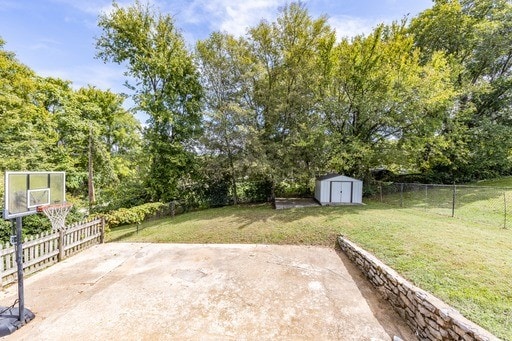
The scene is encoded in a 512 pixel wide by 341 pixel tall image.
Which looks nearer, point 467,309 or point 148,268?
point 467,309

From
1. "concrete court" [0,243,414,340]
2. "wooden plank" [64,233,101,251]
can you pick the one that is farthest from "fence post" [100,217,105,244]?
"concrete court" [0,243,414,340]

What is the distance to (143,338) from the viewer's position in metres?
3.30

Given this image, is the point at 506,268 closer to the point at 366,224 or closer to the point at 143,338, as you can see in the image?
the point at 366,224

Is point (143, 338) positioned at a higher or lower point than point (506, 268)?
lower

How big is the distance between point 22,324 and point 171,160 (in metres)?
11.0

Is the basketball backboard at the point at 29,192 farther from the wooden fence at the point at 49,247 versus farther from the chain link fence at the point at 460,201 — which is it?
the chain link fence at the point at 460,201

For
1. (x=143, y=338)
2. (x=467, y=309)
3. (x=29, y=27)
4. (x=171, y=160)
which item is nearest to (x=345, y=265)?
(x=467, y=309)

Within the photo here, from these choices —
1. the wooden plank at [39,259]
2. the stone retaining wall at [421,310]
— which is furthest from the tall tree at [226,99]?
the stone retaining wall at [421,310]

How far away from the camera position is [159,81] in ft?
49.0

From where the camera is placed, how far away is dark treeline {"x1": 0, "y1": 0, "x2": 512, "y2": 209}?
12.8m

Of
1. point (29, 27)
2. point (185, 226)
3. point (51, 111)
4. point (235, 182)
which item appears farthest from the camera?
point (51, 111)

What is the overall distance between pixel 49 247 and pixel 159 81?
12074mm

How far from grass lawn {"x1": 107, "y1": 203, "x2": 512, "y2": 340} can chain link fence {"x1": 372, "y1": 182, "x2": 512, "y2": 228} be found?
1355mm

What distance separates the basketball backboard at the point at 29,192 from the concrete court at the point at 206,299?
1940mm
